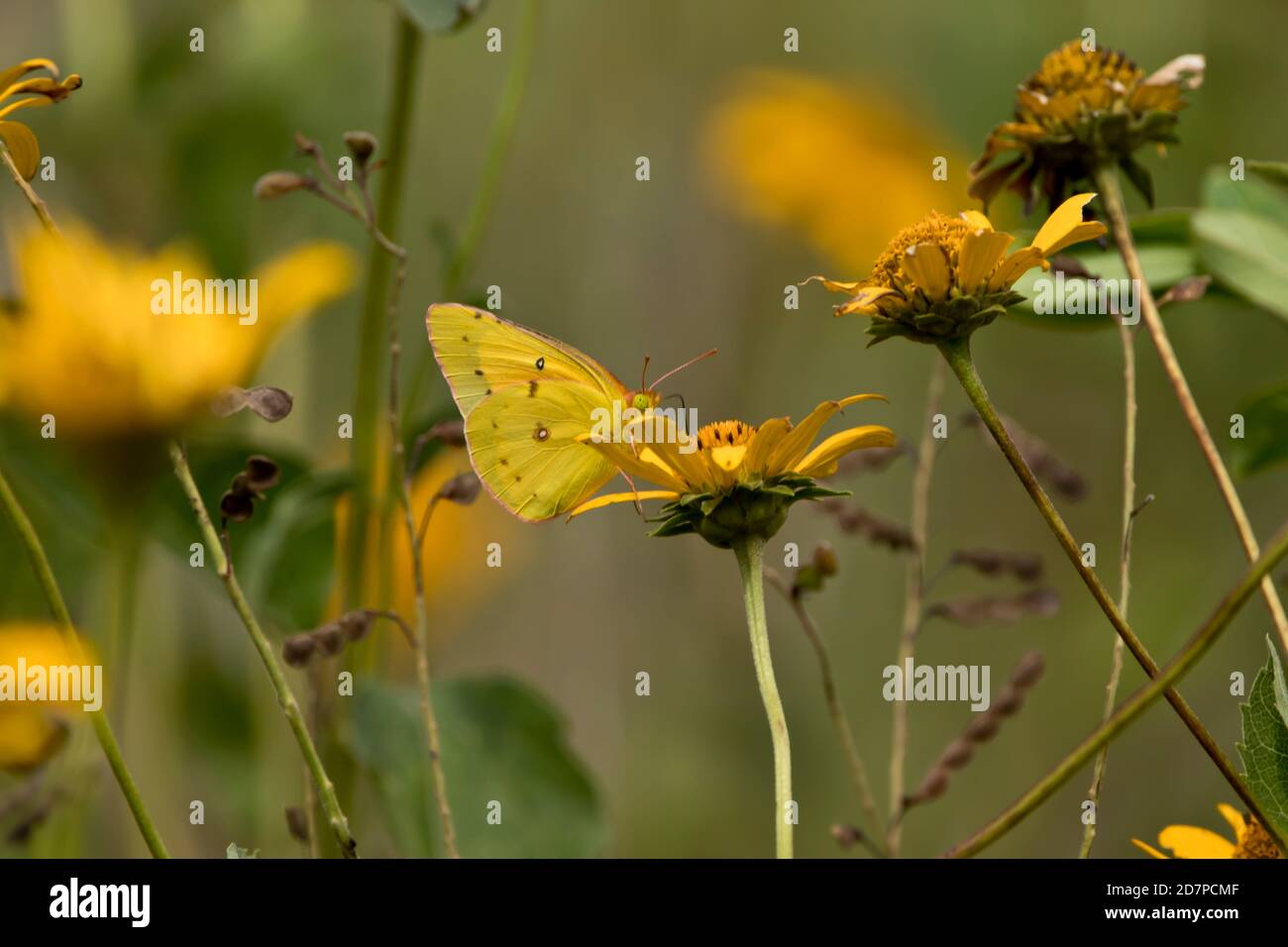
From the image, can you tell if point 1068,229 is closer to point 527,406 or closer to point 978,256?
point 978,256

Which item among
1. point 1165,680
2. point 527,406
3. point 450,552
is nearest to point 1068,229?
point 1165,680

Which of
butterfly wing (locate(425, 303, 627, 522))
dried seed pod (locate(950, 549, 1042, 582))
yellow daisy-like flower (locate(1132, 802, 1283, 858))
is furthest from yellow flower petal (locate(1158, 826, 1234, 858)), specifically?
butterfly wing (locate(425, 303, 627, 522))

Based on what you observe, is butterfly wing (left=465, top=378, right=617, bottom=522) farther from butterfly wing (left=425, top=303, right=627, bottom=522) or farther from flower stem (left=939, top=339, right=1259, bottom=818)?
flower stem (left=939, top=339, right=1259, bottom=818)

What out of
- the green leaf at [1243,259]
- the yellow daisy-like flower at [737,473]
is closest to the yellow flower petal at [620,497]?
the yellow daisy-like flower at [737,473]

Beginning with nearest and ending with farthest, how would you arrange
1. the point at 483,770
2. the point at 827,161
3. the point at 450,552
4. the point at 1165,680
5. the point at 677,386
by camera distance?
the point at 1165,680
the point at 483,770
the point at 450,552
the point at 677,386
the point at 827,161

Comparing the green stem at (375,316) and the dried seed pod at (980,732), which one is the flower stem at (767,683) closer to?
the dried seed pod at (980,732)

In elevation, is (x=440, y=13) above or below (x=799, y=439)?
above
